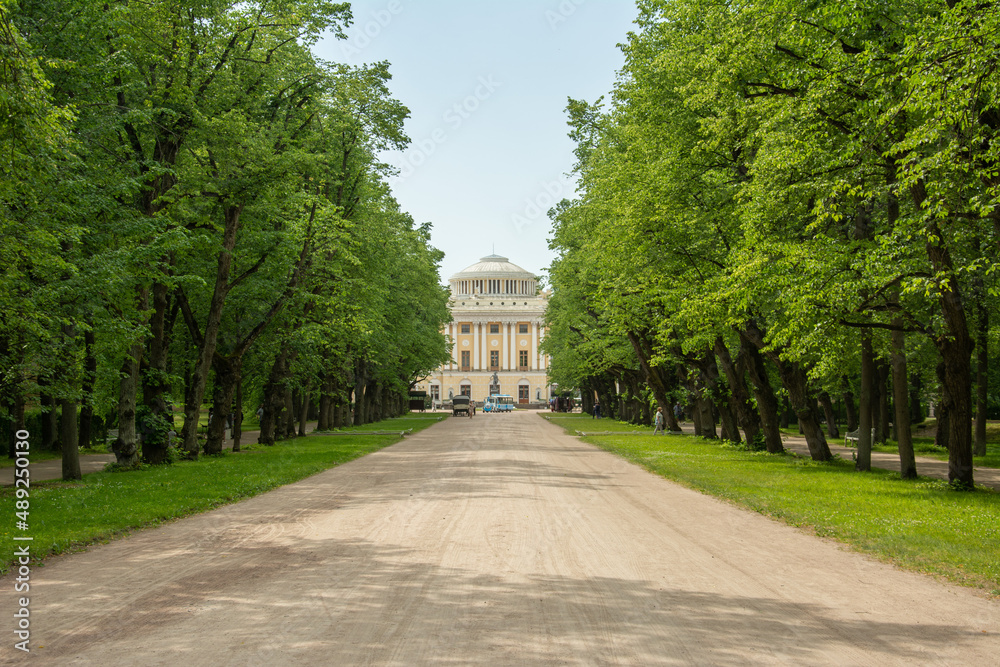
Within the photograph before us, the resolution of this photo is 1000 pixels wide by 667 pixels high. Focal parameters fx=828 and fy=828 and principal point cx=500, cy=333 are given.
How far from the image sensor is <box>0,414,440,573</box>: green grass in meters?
10.1

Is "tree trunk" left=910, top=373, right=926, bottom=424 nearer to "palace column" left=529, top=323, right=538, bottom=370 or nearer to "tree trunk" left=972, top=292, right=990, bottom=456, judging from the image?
"tree trunk" left=972, top=292, right=990, bottom=456

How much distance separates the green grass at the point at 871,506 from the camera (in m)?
8.91

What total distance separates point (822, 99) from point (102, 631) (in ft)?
46.2

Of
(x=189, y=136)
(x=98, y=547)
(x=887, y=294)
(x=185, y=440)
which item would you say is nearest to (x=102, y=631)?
(x=98, y=547)

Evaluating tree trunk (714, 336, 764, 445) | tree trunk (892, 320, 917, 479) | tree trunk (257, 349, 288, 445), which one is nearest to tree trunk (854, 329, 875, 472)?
tree trunk (892, 320, 917, 479)

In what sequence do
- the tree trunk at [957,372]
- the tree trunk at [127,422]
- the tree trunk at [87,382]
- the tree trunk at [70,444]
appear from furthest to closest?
the tree trunk at [127,422] < the tree trunk at [70,444] < the tree trunk at [87,382] < the tree trunk at [957,372]

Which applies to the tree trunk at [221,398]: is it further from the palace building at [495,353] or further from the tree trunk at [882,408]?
the palace building at [495,353]

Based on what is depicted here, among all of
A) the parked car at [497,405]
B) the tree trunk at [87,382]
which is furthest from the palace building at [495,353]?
the tree trunk at [87,382]

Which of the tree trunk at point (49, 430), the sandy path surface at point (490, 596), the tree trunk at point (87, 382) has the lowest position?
the sandy path surface at point (490, 596)

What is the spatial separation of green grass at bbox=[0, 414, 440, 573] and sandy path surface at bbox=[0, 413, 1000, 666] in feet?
1.98

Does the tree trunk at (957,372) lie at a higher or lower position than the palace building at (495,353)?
lower

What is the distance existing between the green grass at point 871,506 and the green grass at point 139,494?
8.74 m

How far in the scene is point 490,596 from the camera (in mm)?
6926

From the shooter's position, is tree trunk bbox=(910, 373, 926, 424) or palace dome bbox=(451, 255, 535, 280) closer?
tree trunk bbox=(910, 373, 926, 424)
